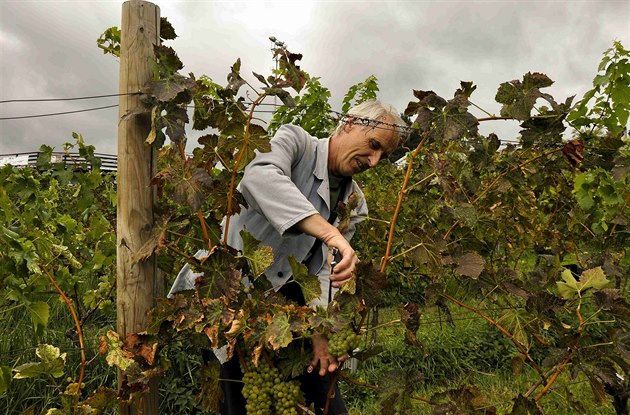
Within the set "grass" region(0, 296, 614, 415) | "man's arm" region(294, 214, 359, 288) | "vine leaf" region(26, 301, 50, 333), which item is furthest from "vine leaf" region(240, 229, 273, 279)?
"grass" region(0, 296, 614, 415)

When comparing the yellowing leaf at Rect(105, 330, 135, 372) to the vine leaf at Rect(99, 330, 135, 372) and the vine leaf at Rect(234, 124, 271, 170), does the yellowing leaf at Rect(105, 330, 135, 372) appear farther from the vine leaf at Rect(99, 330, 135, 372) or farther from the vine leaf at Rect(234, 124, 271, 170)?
the vine leaf at Rect(234, 124, 271, 170)

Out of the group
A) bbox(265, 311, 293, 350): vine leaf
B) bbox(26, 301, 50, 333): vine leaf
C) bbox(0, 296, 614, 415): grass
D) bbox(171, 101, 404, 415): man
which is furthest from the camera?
bbox(0, 296, 614, 415): grass

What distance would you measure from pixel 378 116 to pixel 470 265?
0.71 metres

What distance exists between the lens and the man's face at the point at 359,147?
215cm

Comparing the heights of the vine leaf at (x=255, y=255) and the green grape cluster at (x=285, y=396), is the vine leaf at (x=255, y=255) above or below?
above

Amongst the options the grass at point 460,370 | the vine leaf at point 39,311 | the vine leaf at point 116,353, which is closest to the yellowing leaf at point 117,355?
the vine leaf at point 116,353

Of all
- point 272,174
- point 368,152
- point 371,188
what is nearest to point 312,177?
point 368,152

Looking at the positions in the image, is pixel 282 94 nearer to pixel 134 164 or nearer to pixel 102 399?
pixel 134 164

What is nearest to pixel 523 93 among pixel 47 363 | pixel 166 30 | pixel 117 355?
pixel 166 30

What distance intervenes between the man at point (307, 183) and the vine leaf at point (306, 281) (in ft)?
0.41

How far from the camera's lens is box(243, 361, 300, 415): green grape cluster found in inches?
68.8

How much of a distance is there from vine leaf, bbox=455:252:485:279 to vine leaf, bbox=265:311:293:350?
0.57m

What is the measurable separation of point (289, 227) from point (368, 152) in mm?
576

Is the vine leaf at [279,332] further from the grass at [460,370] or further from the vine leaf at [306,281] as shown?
the grass at [460,370]
